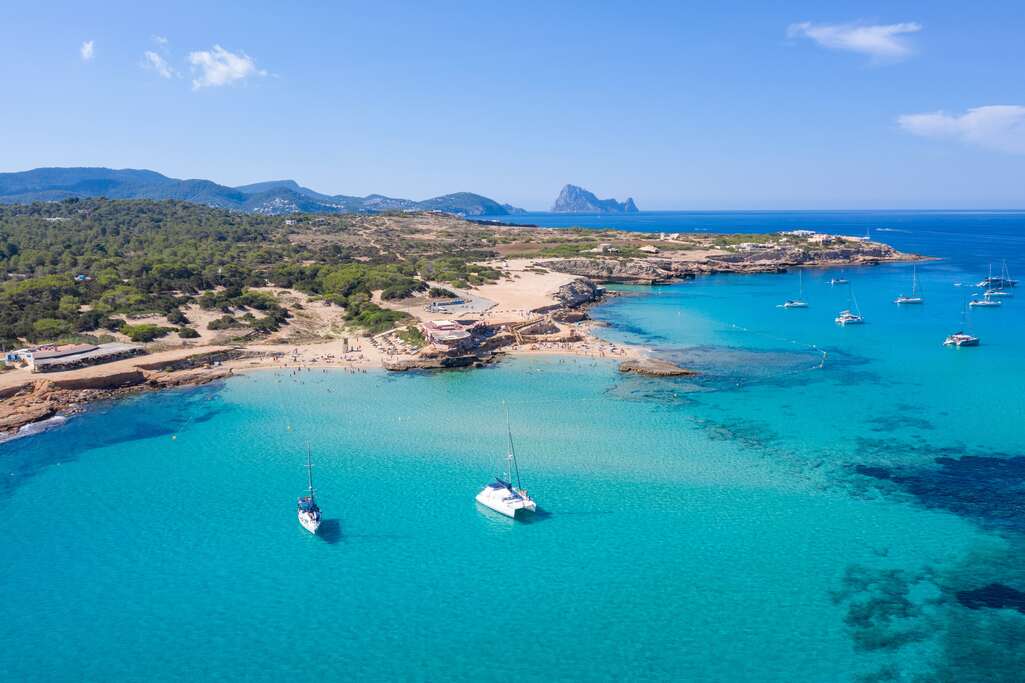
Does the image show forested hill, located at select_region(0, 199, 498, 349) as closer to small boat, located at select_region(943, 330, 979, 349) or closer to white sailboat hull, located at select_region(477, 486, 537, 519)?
white sailboat hull, located at select_region(477, 486, 537, 519)

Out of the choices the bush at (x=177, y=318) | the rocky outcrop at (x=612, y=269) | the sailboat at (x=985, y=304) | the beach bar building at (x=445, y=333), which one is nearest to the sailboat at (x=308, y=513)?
the beach bar building at (x=445, y=333)

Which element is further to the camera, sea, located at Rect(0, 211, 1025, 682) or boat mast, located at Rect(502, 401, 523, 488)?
boat mast, located at Rect(502, 401, 523, 488)

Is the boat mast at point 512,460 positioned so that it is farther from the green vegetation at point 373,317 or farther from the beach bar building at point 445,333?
the green vegetation at point 373,317

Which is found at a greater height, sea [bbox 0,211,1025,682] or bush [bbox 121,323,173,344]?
bush [bbox 121,323,173,344]

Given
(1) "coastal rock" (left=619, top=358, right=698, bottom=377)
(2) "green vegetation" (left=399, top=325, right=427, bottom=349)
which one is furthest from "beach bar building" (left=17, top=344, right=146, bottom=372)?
(1) "coastal rock" (left=619, top=358, right=698, bottom=377)

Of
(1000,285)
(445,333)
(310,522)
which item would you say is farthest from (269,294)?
(1000,285)
